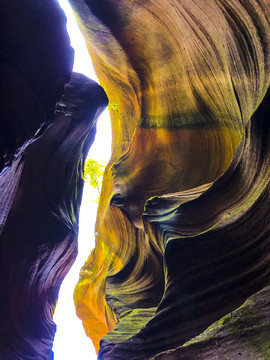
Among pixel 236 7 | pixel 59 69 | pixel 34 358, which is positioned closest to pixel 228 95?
pixel 236 7

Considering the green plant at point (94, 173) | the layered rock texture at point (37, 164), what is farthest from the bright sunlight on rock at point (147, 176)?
the green plant at point (94, 173)

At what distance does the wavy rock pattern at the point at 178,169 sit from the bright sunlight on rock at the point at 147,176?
0.04 m

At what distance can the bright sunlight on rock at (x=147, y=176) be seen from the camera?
14.1 feet

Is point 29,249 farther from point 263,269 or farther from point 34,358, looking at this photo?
Answer: point 263,269

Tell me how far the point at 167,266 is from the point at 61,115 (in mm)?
6737

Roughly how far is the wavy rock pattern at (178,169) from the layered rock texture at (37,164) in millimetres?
2061

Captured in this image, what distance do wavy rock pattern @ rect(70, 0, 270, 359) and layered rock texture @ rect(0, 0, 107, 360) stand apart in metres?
2.06

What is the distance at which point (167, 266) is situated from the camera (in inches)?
205

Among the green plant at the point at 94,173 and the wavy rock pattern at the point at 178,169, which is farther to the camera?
the green plant at the point at 94,173

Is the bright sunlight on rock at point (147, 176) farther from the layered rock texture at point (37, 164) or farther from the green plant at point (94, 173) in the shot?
the green plant at point (94, 173)

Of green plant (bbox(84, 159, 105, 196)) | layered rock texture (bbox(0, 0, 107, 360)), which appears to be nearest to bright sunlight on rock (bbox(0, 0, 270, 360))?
layered rock texture (bbox(0, 0, 107, 360))

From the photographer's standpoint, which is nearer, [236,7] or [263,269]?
[263,269]

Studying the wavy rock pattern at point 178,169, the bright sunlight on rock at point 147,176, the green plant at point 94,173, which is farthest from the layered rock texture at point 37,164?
the green plant at point 94,173

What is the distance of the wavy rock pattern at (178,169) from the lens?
14.4 ft
